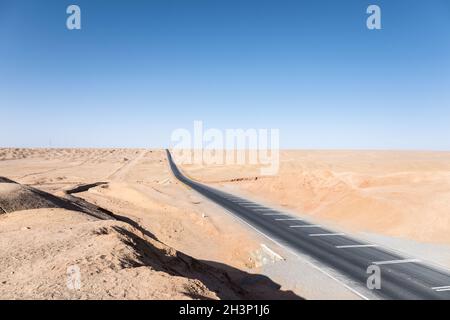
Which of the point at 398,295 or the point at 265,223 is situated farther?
the point at 265,223

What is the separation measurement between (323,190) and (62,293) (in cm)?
3789

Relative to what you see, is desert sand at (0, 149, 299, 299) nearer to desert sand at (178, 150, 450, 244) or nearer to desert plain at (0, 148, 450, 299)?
desert plain at (0, 148, 450, 299)

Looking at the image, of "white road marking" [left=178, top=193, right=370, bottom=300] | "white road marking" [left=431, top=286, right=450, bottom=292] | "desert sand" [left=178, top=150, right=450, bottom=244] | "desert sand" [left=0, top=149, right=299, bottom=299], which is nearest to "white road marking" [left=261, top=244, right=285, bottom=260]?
"desert sand" [left=0, top=149, right=299, bottom=299]

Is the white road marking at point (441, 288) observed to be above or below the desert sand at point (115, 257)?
below

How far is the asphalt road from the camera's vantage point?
50.4 ft

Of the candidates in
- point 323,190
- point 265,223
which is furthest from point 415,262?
point 323,190

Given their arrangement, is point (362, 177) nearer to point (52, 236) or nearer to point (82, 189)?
point (82, 189)

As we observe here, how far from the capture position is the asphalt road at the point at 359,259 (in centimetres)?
1537

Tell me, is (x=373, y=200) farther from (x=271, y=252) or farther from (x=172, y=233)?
(x=172, y=233)

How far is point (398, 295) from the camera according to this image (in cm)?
1455

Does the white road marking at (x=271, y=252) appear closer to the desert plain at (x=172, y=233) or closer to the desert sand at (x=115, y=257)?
the desert plain at (x=172, y=233)

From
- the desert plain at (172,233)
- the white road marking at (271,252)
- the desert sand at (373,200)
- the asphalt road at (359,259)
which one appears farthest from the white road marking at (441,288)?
the desert sand at (373,200)

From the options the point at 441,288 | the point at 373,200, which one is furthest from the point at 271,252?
the point at 373,200
